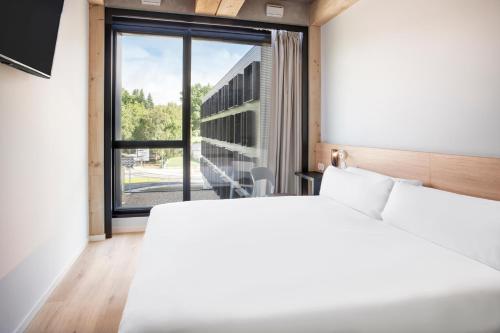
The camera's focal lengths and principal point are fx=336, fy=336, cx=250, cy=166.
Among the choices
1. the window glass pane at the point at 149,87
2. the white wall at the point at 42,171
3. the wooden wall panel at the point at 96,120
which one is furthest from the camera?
the window glass pane at the point at 149,87

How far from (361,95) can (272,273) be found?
8.29ft

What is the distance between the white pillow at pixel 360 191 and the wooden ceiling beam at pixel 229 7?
6.65 ft

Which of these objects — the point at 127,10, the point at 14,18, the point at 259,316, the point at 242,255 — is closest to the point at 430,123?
the point at 242,255

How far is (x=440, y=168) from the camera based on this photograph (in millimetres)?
2381

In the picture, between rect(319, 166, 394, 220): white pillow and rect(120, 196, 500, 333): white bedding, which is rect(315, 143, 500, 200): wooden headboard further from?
rect(120, 196, 500, 333): white bedding

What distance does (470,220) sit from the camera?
171 centimetres

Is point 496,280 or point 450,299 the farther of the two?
point 496,280

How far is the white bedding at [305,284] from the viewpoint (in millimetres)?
1159

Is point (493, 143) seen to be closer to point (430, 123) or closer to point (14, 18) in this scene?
point (430, 123)

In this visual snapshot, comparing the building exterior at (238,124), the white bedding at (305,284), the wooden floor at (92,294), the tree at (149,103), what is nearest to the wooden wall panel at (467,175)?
the white bedding at (305,284)

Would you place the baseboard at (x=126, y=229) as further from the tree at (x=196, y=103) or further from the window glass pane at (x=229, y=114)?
the tree at (x=196, y=103)

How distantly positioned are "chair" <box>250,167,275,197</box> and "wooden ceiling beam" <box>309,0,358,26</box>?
1.90 meters

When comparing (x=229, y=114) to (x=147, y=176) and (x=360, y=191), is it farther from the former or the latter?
(x=360, y=191)

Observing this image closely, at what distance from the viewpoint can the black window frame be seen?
3.72 meters
